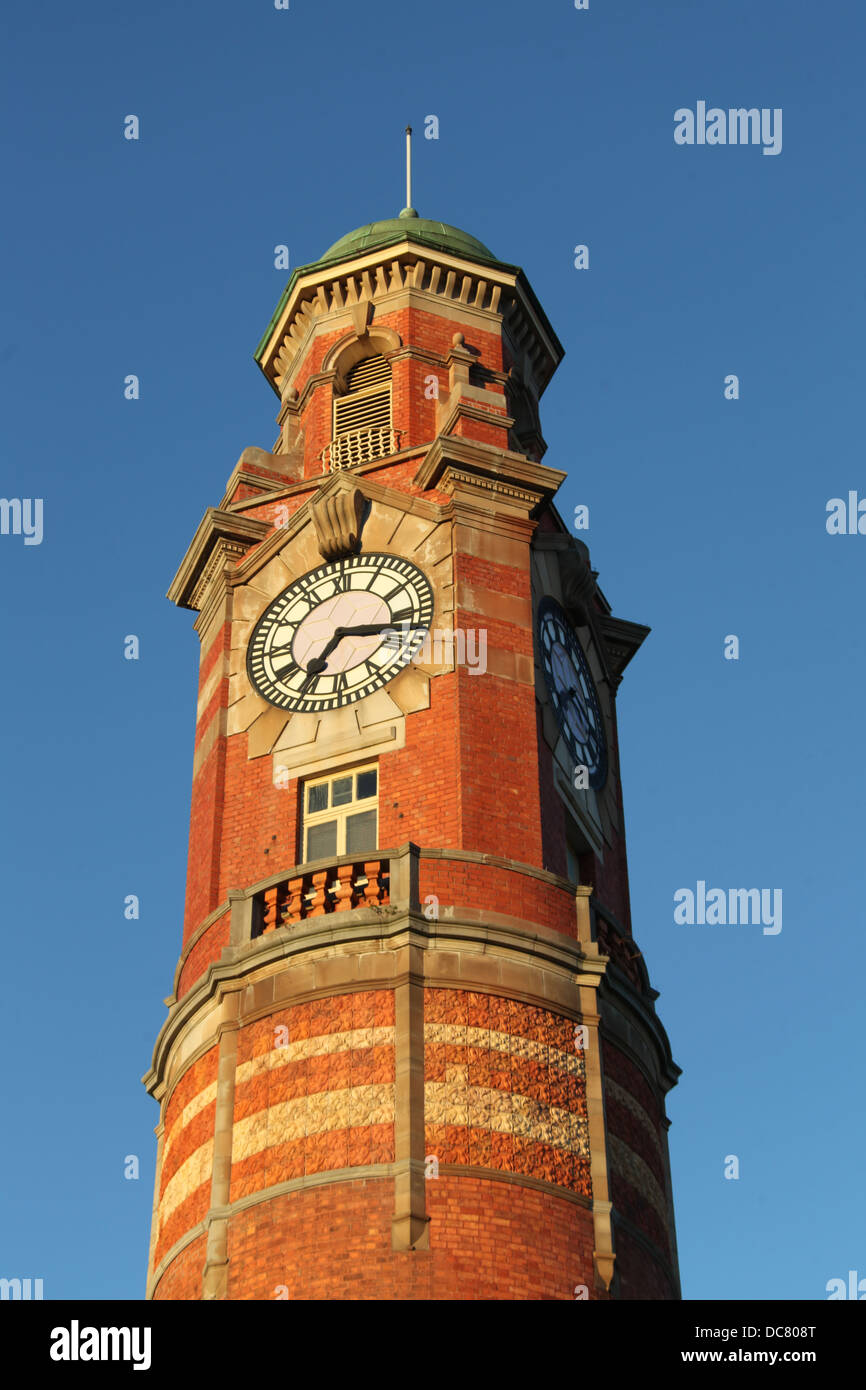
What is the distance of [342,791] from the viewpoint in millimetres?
34688

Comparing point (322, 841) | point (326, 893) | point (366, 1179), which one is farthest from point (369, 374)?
point (366, 1179)

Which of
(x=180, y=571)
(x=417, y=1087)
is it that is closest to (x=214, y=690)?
(x=180, y=571)

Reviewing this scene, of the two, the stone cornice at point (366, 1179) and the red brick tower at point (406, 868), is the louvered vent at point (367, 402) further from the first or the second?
the stone cornice at point (366, 1179)

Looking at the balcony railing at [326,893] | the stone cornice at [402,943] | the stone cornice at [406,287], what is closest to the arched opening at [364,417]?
the stone cornice at [406,287]

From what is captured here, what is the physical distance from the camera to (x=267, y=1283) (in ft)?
95.2

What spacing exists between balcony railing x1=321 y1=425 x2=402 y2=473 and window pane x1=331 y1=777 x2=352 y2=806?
7060mm

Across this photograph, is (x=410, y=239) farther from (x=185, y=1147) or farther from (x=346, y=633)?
(x=185, y=1147)

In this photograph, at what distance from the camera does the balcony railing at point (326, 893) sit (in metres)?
32.3

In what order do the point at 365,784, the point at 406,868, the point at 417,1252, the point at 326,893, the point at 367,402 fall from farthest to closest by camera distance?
the point at 367,402
the point at 365,784
the point at 326,893
the point at 406,868
the point at 417,1252

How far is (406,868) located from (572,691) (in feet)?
22.1

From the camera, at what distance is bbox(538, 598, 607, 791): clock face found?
36719 mm
